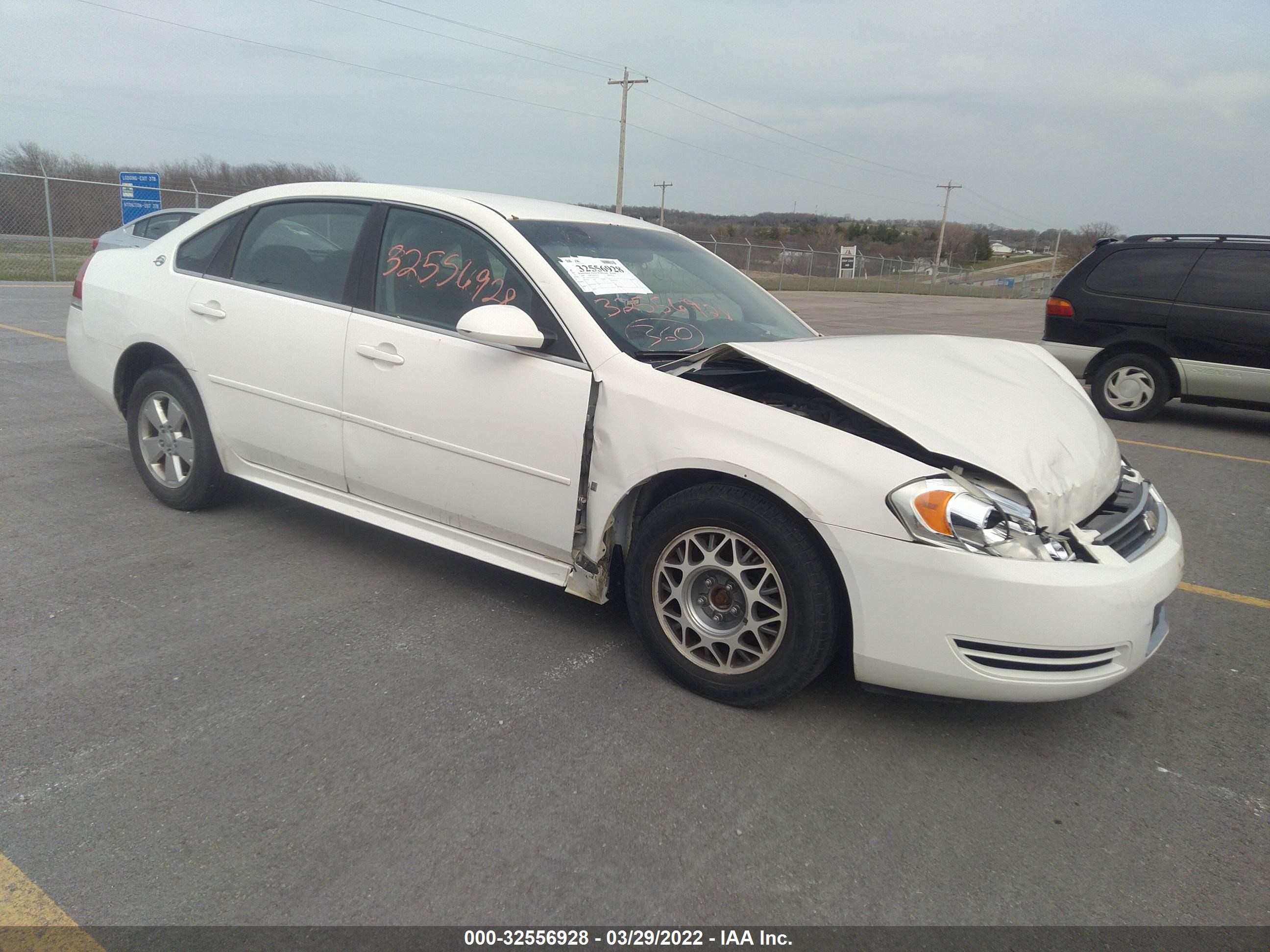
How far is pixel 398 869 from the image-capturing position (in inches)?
89.0

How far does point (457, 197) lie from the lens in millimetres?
3816

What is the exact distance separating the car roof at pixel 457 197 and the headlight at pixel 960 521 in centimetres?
197

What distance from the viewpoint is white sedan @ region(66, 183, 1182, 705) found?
2742 mm

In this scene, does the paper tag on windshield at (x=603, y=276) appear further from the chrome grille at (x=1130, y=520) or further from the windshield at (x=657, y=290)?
the chrome grille at (x=1130, y=520)

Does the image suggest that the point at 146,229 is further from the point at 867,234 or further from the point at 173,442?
the point at 867,234

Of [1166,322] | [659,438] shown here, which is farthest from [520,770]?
[1166,322]

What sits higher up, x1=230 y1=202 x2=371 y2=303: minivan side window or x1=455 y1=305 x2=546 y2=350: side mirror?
x1=230 y1=202 x2=371 y2=303: minivan side window

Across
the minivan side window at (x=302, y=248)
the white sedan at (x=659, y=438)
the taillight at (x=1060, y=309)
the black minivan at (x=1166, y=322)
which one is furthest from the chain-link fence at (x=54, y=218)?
the black minivan at (x=1166, y=322)

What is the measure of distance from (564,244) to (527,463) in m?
0.96

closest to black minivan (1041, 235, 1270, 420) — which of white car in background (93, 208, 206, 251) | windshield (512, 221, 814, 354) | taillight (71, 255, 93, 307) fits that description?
windshield (512, 221, 814, 354)

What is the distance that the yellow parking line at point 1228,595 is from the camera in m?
4.36

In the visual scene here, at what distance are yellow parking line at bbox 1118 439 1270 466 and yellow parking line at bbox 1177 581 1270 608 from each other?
154 inches

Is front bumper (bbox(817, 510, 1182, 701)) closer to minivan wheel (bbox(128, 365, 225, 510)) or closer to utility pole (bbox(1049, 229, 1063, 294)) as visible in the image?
A: minivan wheel (bbox(128, 365, 225, 510))

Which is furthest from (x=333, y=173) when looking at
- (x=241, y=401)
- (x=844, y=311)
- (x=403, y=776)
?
(x=403, y=776)
